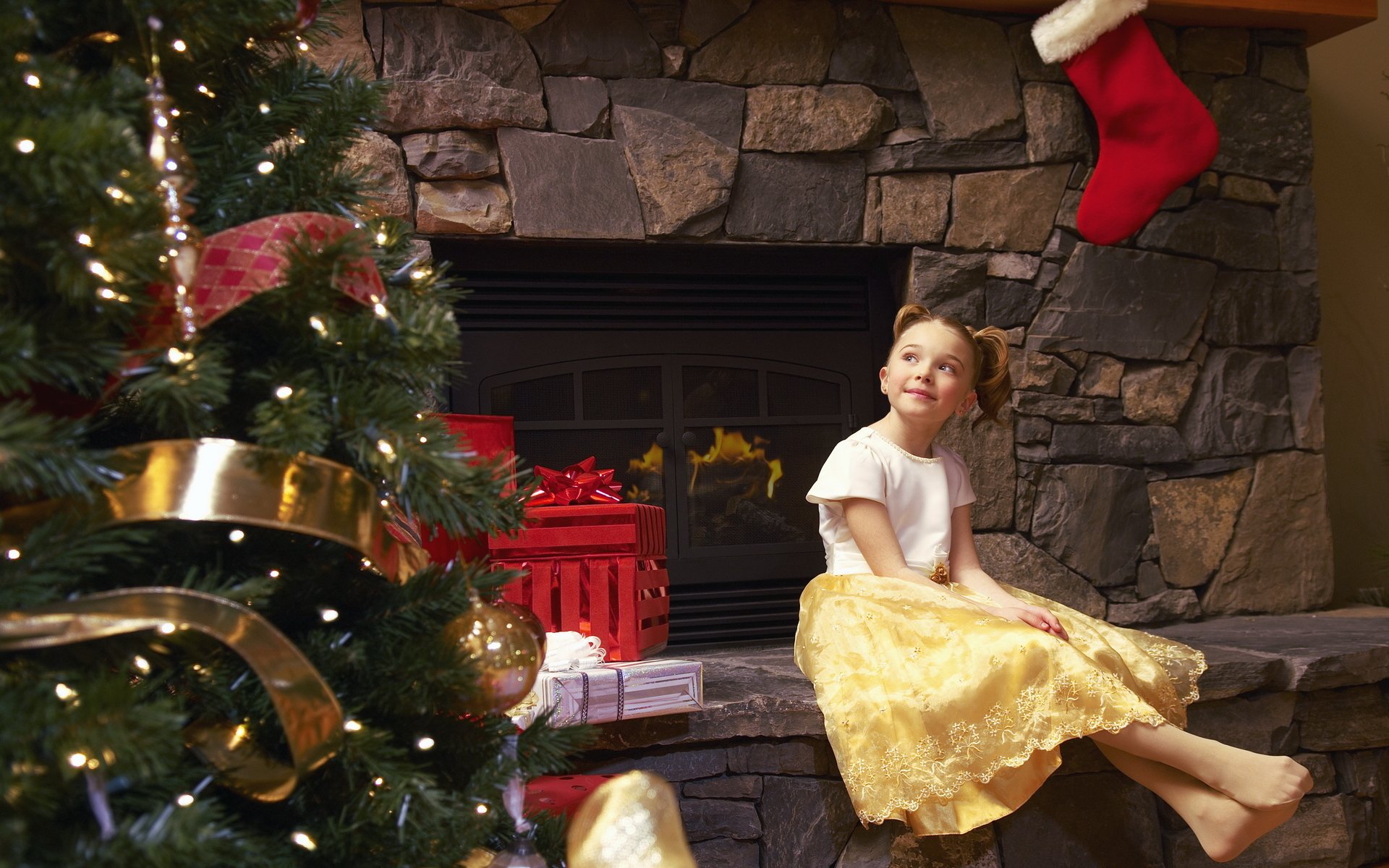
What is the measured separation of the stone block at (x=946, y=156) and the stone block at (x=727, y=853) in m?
1.47

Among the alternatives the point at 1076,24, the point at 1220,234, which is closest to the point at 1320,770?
the point at 1220,234

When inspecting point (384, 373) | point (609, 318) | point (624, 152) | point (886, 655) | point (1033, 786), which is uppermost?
point (624, 152)

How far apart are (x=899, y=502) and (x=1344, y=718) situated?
37.8 inches

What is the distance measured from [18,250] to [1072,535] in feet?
7.39

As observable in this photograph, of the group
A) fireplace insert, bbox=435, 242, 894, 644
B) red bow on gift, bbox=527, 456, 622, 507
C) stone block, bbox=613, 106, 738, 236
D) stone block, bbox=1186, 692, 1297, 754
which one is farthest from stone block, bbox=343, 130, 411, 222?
stone block, bbox=1186, 692, 1297, 754

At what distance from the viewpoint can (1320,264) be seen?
9.91 ft

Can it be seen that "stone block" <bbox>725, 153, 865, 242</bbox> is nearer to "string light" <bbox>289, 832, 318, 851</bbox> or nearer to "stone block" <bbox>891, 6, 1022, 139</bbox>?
"stone block" <bbox>891, 6, 1022, 139</bbox>

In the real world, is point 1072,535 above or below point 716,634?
above

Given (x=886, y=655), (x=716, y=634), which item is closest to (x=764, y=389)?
(x=716, y=634)

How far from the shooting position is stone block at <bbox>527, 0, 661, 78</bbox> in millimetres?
2293

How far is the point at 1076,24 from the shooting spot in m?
2.39

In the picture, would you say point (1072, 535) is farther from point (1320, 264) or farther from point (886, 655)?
point (1320, 264)

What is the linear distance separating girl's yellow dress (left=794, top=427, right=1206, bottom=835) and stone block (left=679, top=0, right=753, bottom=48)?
1.25 m

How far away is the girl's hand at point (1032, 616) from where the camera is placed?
1.68 metres
